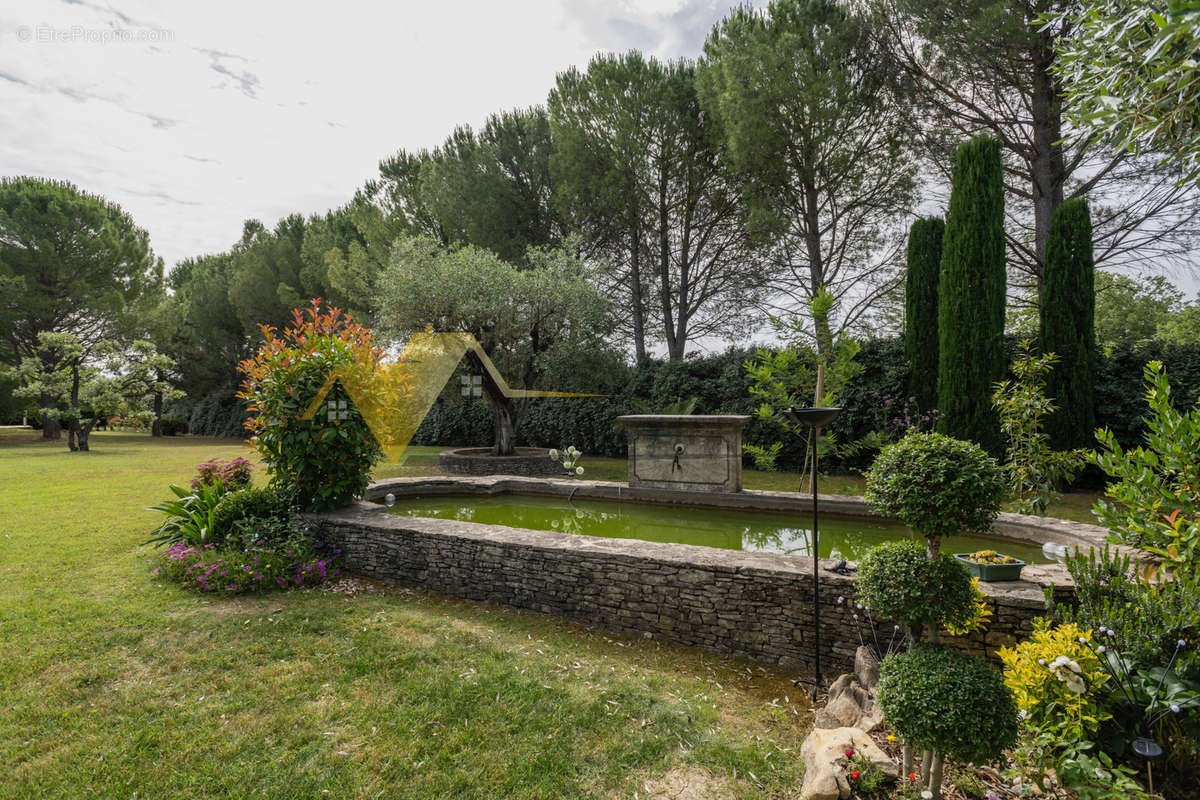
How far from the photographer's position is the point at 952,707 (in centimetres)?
174

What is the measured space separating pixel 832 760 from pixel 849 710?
1.87ft

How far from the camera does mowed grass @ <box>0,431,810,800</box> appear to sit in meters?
2.12

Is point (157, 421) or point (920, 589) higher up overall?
point (157, 421)

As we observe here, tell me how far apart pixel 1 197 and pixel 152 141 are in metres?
20.4

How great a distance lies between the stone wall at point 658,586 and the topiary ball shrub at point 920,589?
808 millimetres

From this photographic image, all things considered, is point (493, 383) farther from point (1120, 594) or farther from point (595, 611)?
point (1120, 594)

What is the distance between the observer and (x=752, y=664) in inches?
124

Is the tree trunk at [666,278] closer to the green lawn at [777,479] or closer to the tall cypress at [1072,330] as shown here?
the green lawn at [777,479]

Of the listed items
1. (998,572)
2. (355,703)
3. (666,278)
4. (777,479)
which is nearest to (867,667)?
(998,572)

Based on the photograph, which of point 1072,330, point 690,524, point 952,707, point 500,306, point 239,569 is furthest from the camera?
point 500,306

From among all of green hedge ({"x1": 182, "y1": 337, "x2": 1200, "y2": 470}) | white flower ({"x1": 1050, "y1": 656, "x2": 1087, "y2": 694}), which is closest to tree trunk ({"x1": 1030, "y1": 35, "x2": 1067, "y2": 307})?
green hedge ({"x1": 182, "y1": 337, "x2": 1200, "y2": 470})

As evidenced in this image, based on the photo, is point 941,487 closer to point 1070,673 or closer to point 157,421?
point 1070,673

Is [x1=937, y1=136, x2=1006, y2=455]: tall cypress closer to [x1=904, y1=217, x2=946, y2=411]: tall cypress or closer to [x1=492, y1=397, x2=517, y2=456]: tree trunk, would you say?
[x1=904, y1=217, x2=946, y2=411]: tall cypress

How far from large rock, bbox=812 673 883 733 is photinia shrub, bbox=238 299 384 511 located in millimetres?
4671
